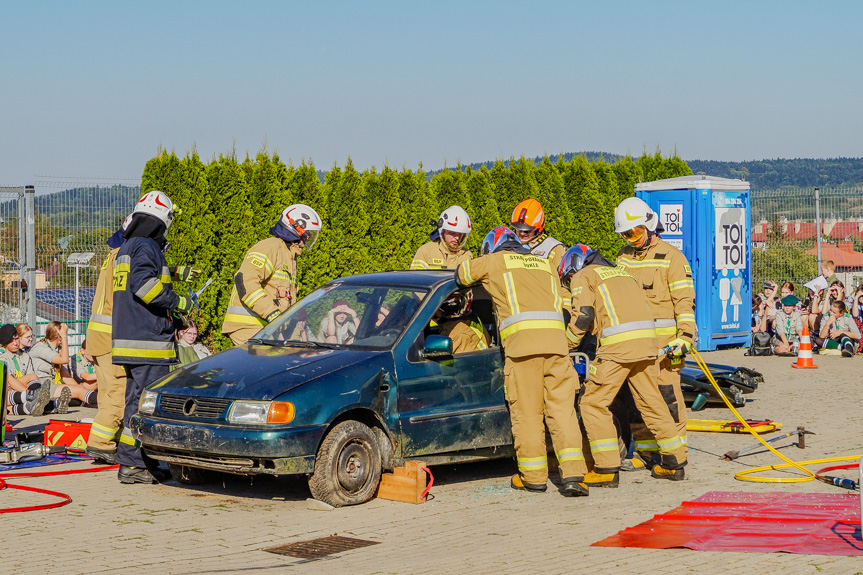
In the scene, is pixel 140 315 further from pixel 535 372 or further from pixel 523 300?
pixel 535 372

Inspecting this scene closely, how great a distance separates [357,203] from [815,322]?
9056 millimetres

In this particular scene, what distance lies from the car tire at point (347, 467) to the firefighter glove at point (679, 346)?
9.10ft

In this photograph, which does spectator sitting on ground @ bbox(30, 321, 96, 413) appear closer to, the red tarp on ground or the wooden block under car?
the wooden block under car

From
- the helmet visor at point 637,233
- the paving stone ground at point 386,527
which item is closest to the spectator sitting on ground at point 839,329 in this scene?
the paving stone ground at point 386,527

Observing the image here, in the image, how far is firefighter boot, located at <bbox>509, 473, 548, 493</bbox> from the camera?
7.98 metres

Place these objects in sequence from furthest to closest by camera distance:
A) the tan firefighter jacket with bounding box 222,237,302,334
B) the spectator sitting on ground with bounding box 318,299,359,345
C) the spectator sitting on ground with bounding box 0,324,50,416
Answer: the spectator sitting on ground with bounding box 0,324,50,416 < the tan firefighter jacket with bounding box 222,237,302,334 < the spectator sitting on ground with bounding box 318,299,359,345

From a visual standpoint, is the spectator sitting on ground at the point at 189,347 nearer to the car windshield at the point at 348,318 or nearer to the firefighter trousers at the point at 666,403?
the car windshield at the point at 348,318

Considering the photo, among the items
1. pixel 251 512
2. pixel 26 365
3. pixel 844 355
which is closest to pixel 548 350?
pixel 251 512

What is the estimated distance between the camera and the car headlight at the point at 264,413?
7137mm

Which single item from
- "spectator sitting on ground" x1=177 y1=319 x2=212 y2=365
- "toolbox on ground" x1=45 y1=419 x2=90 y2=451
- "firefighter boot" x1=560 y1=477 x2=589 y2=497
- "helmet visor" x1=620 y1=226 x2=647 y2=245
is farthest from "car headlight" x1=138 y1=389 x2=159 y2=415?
"spectator sitting on ground" x1=177 y1=319 x2=212 y2=365

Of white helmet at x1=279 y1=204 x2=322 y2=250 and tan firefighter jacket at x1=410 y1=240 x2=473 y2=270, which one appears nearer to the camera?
white helmet at x1=279 y1=204 x2=322 y2=250

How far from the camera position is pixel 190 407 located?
753 centimetres

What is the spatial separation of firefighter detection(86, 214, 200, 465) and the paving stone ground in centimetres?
30

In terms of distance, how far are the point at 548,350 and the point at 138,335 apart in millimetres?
3347
